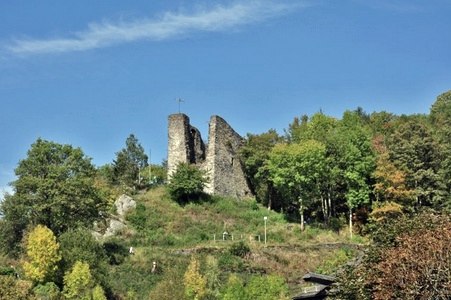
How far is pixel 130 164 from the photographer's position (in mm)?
74250

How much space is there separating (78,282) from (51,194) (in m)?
8.93

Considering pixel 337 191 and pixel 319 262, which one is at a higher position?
pixel 337 191

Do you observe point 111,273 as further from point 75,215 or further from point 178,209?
point 178,209

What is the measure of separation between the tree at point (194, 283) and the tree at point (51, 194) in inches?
412

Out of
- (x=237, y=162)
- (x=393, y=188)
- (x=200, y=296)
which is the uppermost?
(x=237, y=162)

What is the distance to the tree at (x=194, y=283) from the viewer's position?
39603mm

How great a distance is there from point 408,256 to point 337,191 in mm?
32971

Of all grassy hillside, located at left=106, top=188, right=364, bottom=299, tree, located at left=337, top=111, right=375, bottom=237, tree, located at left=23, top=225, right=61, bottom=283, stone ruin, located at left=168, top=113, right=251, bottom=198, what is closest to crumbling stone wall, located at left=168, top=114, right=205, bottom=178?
stone ruin, located at left=168, top=113, right=251, bottom=198

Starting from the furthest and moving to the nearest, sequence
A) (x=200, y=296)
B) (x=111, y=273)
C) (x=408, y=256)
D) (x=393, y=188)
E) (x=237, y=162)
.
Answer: (x=237, y=162) → (x=393, y=188) → (x=111, y=273) → (x=200, y=296) → (x=408, y=256)

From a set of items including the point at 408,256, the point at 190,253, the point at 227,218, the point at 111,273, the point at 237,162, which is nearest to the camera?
the point at 408,256

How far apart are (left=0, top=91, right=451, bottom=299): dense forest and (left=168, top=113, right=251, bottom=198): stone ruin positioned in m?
1.05

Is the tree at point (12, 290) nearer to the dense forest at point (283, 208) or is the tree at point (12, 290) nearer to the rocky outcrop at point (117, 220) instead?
the dense forest at point (283, 208)

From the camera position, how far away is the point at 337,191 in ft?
191

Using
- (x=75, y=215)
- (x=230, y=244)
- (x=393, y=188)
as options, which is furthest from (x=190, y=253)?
(x=393, y=188)
